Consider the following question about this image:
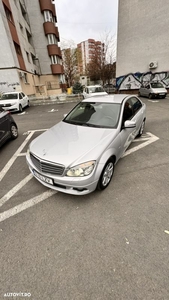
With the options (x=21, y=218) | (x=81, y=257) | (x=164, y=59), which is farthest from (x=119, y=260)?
(x=164, y=59)

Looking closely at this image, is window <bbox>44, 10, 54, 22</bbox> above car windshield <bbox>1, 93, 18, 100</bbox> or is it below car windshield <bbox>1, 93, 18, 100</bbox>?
above

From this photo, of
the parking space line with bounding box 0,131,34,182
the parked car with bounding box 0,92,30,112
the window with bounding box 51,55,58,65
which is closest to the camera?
the parking space line with bounding box 0,131,34,182

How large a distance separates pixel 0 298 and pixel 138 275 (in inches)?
57.2

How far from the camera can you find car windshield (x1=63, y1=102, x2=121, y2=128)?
3.09 m

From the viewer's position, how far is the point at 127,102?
3.66 metres

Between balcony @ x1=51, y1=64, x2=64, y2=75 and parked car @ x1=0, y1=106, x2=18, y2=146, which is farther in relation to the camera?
balcony @ x1=51, y1=64, x2=64, y2=75

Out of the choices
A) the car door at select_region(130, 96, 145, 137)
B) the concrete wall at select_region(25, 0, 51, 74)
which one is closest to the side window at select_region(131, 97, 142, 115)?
the car door at select_region(130, 96, 145, 137)

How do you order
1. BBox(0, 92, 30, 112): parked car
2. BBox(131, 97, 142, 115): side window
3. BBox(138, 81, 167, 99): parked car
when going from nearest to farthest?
BBox(131, 97, 142, 115): side window → BBox(0, 92, 30, 112): parked car → BBox(138, 81, 167, 99): parked car

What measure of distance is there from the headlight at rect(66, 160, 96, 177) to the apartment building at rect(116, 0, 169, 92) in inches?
696

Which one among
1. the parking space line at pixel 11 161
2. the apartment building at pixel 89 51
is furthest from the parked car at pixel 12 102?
the apartment building at pixel 89 51

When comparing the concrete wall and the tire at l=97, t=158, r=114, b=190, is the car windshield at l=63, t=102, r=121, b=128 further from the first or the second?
the concrete wall

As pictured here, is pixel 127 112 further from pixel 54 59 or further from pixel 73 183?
pixel 54 59

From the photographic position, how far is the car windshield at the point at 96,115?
309 cm

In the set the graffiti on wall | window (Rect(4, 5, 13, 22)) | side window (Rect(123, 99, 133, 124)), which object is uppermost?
window (Rect(4, 5, 13, 22))
